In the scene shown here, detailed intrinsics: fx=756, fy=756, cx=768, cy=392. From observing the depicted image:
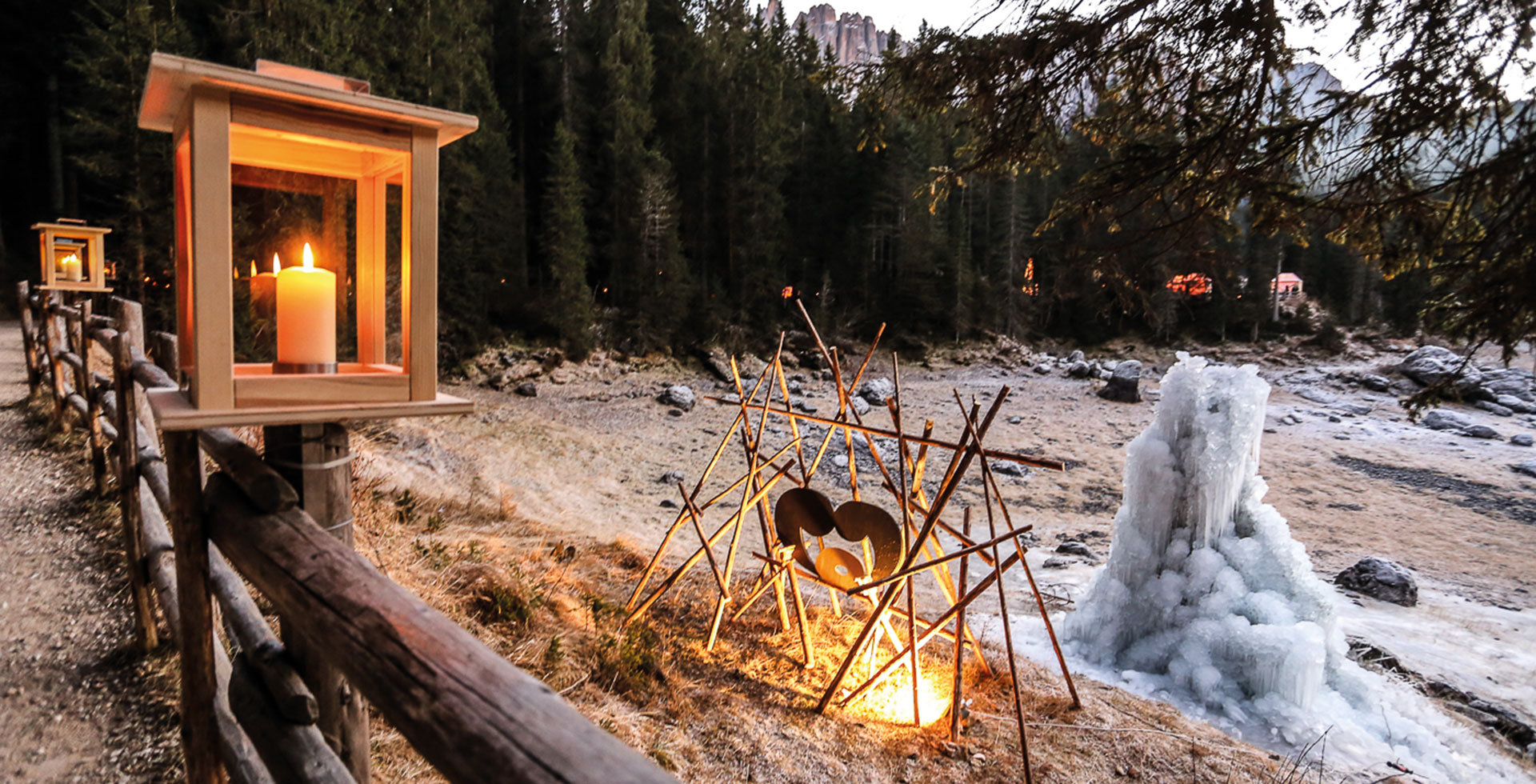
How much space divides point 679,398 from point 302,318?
12.2m

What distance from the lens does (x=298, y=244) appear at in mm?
1318

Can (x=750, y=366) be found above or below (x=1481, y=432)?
above

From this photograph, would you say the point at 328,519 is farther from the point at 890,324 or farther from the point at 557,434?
the point at 890,324

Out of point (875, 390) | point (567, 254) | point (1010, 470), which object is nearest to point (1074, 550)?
point (1010, 470)

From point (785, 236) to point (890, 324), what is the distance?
446 centimetres

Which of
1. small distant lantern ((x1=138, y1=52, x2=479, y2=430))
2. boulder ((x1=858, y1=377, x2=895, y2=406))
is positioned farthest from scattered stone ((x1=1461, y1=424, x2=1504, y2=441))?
small distant lantern ((x1=138, y1=52, x2=479, y2=430))

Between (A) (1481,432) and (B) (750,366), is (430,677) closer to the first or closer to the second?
(B) (750,366)

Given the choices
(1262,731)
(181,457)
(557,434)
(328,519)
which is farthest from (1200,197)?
(557,434)

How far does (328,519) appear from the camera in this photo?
1.47 m

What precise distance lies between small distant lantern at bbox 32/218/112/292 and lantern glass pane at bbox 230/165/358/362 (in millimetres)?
9061

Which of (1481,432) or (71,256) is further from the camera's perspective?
(1481,432)

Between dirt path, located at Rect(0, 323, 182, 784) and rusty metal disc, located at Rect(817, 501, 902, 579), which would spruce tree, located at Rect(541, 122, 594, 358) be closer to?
dirt path, located at Rect(0, 323, 182, 784)

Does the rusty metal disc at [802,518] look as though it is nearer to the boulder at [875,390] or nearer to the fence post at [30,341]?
the fence post at [30,341]

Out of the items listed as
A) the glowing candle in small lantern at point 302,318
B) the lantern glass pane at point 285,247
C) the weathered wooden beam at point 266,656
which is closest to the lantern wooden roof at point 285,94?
the lantern glass pane at point 285,247
